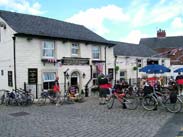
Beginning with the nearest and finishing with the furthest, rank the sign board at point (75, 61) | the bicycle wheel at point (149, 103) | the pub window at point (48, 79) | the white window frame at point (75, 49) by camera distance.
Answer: the bicycle wheel at point (149, 103) < the pub window at point (48, 79) < the sign board at point (75, 61) < the white window frame at point (75, 49)

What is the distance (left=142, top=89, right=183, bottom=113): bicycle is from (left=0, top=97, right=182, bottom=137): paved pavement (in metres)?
0.33

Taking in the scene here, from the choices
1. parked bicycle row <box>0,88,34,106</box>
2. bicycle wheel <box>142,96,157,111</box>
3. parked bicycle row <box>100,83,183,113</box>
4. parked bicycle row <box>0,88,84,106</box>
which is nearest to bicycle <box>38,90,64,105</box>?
parked bicycle row <box>0,88,84,106</box>

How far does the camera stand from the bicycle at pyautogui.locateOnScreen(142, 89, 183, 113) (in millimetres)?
12000

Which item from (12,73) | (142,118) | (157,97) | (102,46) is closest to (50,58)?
(12,73)

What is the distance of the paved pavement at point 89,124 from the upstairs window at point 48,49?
8248 millimetres

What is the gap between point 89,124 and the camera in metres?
9.64

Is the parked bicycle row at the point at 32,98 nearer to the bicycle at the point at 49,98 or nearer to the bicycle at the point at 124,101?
the bicycle at the point at 49,98

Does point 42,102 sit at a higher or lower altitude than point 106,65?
lower

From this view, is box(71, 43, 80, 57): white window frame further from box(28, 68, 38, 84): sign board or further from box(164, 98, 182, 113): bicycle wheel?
box(164, 98, 182, 113): bicycle wheel

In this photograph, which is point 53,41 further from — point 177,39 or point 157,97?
point 177,39

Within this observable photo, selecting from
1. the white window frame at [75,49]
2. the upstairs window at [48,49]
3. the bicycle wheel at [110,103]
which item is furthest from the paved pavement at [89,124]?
the white window frame at [75,49]

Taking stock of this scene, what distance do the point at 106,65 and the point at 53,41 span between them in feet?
21.2

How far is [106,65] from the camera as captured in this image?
24.8 metres

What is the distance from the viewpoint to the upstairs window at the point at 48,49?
19.6 m
